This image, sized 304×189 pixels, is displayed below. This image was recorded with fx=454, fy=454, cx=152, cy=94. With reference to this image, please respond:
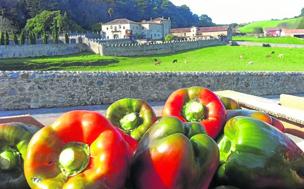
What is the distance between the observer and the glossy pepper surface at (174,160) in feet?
6.41

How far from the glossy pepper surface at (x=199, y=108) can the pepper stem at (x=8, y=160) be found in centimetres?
99

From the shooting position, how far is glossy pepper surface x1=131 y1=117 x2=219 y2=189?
1.95 m

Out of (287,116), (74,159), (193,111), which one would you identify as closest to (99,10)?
(287,116)

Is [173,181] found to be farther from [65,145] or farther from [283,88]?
[283,88]

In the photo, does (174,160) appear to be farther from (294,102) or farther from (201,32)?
(201,32)

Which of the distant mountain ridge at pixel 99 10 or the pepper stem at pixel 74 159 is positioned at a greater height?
the distant mountain ridge at pixel 99 10

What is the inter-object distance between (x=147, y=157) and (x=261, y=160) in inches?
22.3

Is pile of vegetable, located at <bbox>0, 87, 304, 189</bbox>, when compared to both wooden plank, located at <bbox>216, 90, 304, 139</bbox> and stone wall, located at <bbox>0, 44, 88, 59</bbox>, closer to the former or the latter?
wooden plank, located at <bbox>216, 90, 304, 139</bbox>

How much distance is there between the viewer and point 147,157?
81.5 inches

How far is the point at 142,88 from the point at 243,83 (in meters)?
4.47

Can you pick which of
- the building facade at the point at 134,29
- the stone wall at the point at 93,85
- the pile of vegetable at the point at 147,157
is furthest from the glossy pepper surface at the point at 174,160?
the building facade at the point at 134,29

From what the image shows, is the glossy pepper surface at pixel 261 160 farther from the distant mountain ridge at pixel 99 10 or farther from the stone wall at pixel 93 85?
the distant mountain ridge at pixel 99 10

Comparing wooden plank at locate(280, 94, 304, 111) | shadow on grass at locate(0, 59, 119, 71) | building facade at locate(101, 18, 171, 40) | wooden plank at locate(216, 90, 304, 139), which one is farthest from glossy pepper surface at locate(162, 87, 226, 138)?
building facade at locate(101, 18, 171, 40)

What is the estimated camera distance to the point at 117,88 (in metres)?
14.4
